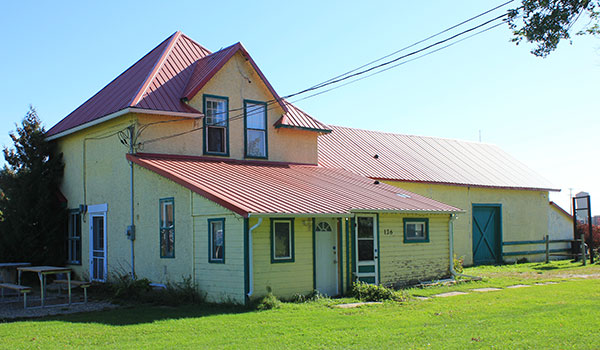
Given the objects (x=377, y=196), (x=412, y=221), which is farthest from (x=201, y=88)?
(x=412, y=221)

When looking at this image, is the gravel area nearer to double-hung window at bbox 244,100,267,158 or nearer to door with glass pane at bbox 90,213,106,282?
door with glass pane at bbox 90,213,106,282

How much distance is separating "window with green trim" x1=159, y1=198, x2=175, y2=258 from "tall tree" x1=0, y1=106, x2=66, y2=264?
6924 mm

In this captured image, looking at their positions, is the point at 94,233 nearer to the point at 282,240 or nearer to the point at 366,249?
the point at 282,240

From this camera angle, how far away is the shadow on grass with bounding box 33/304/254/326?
479 inches

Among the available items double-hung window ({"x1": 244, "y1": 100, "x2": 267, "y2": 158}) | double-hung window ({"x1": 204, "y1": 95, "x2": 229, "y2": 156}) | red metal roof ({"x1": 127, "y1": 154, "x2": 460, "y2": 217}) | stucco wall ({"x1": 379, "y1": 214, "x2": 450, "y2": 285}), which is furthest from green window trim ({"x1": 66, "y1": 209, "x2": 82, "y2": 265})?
stucco wall ({"x1": 379, "y1": 214, "x2": 450, "y2": 285})

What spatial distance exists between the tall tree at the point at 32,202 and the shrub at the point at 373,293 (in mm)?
11887

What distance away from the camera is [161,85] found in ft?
63.8

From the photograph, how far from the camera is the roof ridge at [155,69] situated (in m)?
18.2

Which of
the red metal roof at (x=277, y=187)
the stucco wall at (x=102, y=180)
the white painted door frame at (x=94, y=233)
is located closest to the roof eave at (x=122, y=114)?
the stucco wall at (x=102, y=180)

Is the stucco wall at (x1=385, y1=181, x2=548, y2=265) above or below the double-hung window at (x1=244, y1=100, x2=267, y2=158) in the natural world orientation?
below

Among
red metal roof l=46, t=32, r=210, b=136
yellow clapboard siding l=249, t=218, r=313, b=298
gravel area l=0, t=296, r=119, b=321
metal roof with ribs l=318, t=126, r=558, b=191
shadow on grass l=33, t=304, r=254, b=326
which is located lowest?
gravel area l=0, t=296, r=119, b=321

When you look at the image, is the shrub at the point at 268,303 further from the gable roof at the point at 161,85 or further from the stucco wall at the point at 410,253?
the gable roof at the point at 161,85

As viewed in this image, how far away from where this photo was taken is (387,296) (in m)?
15.1

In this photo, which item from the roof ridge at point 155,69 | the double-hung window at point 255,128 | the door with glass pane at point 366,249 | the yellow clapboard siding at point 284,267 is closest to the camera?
the yellow clapboard siding at point 284,267
